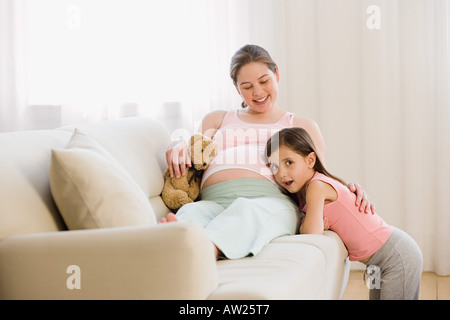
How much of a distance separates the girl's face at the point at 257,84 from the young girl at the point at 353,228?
33 cm

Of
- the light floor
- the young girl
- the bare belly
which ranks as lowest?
the light floor

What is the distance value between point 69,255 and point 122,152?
791 mm

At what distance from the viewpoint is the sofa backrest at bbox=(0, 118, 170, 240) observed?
1.36 metres

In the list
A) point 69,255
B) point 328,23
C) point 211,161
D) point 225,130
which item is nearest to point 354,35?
point 328,23

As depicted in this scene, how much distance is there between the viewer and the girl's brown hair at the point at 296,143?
6.75ft

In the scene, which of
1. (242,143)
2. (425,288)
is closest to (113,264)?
(242,143)

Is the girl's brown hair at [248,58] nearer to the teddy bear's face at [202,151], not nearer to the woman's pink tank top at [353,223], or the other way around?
the teddy bear's face at [202,151]

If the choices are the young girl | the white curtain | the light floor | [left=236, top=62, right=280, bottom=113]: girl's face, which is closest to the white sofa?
the young girl

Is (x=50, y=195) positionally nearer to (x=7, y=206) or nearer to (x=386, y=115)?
(x=7, y=206)

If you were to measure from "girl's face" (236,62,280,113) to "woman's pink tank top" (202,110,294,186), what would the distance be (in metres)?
0.09

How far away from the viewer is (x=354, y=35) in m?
3.08

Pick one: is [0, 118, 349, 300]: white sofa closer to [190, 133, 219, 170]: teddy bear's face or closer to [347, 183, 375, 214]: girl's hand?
[347, 183, 375, 214]: girl's hand

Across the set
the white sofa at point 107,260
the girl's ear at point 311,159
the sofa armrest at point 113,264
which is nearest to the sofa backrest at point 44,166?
the white sofa at point 107,260

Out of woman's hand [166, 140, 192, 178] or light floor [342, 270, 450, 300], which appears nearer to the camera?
woman's hand [166, 140, 192, 178]
